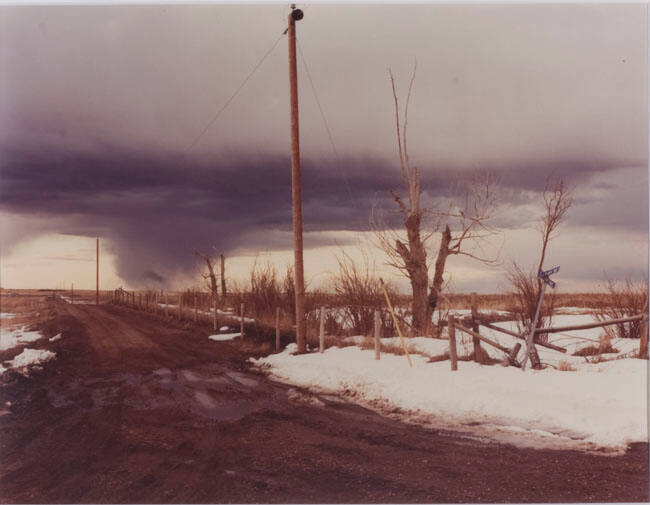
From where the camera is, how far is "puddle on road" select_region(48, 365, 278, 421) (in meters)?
10.0

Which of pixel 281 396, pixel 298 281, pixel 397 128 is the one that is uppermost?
pixel 397 128

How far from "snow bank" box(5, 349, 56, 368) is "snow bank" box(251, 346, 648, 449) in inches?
304

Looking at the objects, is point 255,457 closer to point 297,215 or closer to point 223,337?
point 297,215

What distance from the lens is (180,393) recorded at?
37.2ft

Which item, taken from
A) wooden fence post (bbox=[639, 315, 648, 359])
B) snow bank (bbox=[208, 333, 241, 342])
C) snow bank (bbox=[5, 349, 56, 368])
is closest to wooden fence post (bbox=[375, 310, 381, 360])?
wooden fence post (bbox=[639, 315, 648, 359])

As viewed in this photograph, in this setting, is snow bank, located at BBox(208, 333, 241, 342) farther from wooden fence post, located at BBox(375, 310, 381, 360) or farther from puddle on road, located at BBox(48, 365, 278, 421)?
wooden fence post, located at BBox(375, 310, 381, 360)

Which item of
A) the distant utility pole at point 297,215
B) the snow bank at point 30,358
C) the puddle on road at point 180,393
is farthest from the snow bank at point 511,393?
the snow bank at point 30,358

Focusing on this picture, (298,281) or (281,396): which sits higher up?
(298,281)

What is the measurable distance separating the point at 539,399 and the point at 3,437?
8.38m

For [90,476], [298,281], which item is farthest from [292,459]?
[298,281]

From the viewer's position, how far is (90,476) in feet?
20.7

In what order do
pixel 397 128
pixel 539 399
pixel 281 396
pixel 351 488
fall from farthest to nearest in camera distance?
pixel 397 128 < pixel 281 396 < pixel 539 399 < pixel 351 488

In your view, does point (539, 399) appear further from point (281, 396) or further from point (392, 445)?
point (281, 396)

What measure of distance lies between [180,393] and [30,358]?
8.16 metres
